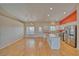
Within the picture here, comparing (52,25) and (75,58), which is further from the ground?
(52,25)

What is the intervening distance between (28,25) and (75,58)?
51.9 feet

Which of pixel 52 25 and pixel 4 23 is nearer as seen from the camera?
pixel 4 23

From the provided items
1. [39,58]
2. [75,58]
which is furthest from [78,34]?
[39,58]

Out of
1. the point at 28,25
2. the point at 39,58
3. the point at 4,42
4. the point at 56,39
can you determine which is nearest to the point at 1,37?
the point at 4,42

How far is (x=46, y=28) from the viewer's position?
1923 centimetres

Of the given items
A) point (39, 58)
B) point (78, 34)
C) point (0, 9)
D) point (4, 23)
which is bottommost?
point (39, 58)

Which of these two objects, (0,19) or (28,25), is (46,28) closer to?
(28,25)

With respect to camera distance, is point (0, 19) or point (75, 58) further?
point (0, 19)

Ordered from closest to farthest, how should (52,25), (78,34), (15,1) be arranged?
(15,1)
(78,34)
(52,25)

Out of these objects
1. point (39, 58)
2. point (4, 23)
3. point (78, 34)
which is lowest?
point (39, 58)

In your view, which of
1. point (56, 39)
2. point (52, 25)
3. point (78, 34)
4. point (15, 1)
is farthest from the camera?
point (52, 25)

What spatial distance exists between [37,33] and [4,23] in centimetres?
1187

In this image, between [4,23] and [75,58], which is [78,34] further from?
[4,23]

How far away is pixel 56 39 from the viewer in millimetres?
7938
